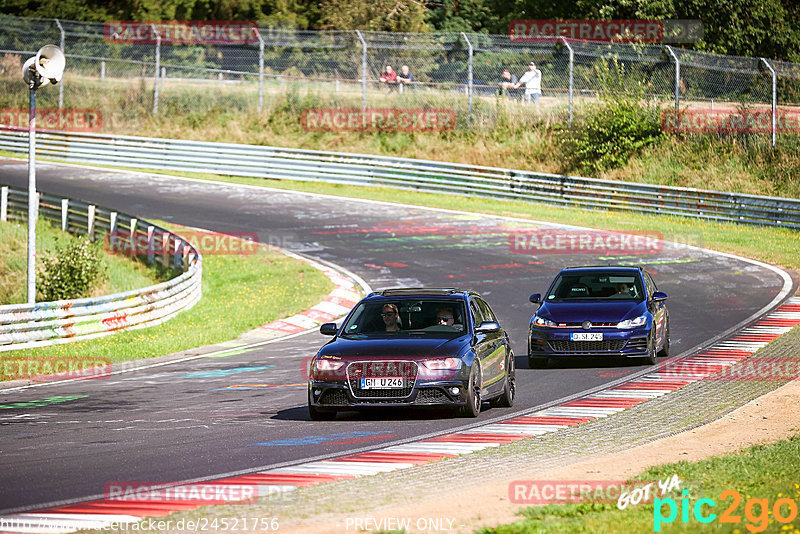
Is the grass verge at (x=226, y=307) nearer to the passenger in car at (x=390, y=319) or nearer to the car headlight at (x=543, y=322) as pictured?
the car headlight at (x=543, y=322)

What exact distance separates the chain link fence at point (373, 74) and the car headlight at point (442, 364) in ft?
86.6

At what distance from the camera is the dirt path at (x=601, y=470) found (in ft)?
23.9

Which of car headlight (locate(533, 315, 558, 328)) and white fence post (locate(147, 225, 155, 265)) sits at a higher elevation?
car headlight (locate(533, 315, 558, 328))

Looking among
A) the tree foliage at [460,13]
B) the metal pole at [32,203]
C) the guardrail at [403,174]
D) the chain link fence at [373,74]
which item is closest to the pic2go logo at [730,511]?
the metal pole at [32,203]

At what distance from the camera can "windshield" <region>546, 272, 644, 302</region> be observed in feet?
58.5

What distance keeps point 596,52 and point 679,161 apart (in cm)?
481

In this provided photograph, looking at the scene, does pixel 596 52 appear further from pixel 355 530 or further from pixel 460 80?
pixel 355 530

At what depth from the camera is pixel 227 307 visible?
2467 cm

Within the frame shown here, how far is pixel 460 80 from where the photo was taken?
4181cm

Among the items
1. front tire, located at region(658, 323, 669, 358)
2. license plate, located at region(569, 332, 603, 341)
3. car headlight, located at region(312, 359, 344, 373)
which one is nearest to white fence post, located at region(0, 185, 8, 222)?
license plate, located at region(569, 332, 603, 341)

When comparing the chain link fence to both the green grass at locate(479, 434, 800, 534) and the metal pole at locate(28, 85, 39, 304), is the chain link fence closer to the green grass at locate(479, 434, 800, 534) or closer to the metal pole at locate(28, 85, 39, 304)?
the metal pole at locate(28, 85, 39, 304)

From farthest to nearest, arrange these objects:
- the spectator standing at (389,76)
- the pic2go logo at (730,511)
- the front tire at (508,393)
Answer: the spectator standing at (389,76) < the front tire at (508,393) < the pic2go logo at (730,511)

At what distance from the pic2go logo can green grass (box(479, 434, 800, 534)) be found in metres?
0.01

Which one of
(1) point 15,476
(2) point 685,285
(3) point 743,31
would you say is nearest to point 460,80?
(3) point 743,31
